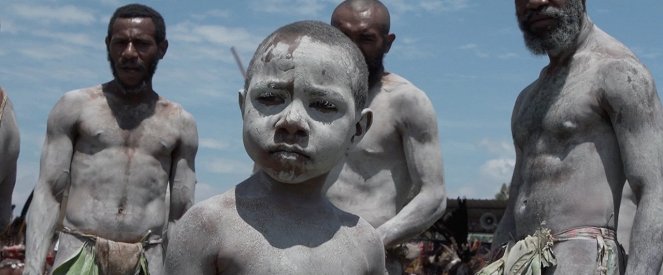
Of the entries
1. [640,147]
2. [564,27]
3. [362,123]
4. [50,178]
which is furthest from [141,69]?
[362,123]

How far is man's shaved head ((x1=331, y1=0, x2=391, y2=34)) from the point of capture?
21.5ft

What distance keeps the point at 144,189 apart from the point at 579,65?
288 cm

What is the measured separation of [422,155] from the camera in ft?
21.8

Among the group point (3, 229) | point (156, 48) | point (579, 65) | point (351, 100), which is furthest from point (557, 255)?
point (156, 48)

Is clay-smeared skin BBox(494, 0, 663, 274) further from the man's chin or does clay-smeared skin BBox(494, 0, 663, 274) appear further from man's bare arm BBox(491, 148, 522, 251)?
the man's chin

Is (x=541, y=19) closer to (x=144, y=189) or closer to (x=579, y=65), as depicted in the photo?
(x=579, y=65)

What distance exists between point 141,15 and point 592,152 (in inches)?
123

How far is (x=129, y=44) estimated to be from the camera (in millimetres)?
7578

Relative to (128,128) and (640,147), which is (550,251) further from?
(128,128)

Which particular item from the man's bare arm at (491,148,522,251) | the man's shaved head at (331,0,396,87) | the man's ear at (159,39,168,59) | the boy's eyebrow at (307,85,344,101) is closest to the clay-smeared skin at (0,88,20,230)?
the man's shaved head at (331,0,396,87)

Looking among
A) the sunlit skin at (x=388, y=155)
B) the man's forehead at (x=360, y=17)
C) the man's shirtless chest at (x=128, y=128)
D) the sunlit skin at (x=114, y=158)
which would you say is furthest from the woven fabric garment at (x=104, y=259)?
the man's forehead at (x=360, y=17)

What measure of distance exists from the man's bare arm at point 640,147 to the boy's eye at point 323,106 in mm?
2080

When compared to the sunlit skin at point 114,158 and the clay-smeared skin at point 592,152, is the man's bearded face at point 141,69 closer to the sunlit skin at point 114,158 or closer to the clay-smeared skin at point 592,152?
the sunlit skin at point 114,158

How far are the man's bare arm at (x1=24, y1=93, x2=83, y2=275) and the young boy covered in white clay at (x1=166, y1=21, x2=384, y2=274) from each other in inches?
149
